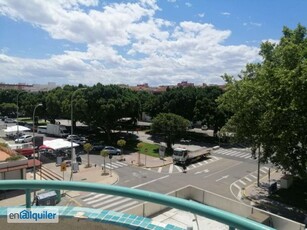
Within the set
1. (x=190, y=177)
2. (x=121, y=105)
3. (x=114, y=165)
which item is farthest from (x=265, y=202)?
(x=121, y=105)

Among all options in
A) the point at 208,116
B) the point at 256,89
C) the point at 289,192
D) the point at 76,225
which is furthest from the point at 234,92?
the point at 208,116

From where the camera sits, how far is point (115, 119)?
50844 millimetres

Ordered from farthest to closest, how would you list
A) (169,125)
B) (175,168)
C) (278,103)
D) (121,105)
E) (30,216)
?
(121,105) → (169,125) → (175,168) → (278,103) → (30,216)

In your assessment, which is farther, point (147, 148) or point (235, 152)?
point (147, 148)

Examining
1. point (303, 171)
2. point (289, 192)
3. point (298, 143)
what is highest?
point (298, 143)

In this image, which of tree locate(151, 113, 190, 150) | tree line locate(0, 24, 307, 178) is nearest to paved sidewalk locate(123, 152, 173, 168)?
tree locate(151, 113, 190, 150)

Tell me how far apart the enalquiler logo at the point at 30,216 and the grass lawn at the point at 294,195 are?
26957mm

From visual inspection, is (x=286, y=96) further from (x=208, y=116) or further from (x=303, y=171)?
(x=208, y=116)

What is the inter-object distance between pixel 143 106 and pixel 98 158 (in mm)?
25534

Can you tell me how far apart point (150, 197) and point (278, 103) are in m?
19.9

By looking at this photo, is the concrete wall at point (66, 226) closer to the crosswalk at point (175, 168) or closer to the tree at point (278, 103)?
the tree at point (278, 103)

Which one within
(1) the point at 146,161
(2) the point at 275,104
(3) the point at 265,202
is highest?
(2) the point at 275,104

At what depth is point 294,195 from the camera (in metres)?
29.2

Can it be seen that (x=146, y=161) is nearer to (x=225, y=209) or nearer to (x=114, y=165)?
(x=114, y=165)
